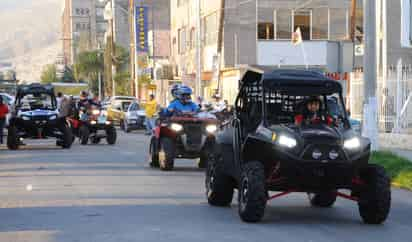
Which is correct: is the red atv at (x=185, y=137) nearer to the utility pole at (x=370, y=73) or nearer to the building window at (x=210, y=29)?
the utility pole at (x=370, y=73)

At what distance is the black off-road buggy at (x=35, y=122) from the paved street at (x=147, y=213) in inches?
355

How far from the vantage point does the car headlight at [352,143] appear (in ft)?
38.0

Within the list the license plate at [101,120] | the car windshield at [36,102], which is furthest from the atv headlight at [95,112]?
the car windshield at [36,102]

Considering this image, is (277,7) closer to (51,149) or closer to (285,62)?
(285,62)

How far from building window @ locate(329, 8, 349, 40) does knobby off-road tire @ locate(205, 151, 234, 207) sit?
40.3 meters

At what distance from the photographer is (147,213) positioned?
41.9 feet

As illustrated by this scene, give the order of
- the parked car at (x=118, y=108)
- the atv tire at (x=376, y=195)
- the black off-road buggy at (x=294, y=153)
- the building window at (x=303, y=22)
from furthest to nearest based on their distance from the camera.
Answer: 1. the building window at (x=303, y=22)
2. the parked car at (x=118, y=108)
3. the atv tire at (x=376, y=195)
4. the black off-road buggy at (x=294, y=153)

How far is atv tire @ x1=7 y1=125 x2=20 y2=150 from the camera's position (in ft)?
93.8

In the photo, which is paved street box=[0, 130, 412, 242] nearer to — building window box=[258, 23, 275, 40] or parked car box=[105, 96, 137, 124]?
parked car box=[105, 96, 137, 124]

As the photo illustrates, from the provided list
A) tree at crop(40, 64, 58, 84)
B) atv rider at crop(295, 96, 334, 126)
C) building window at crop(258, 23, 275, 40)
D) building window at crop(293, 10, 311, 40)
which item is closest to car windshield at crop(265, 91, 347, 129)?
atv rider at crop(295, 96, 334, 126)

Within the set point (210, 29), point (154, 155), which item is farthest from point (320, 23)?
point (154, 155)

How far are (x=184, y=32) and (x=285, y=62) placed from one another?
1655cm

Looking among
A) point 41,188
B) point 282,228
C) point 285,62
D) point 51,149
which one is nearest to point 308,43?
point 285,62

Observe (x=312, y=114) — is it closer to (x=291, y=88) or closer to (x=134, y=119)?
(x=291, y=88)
